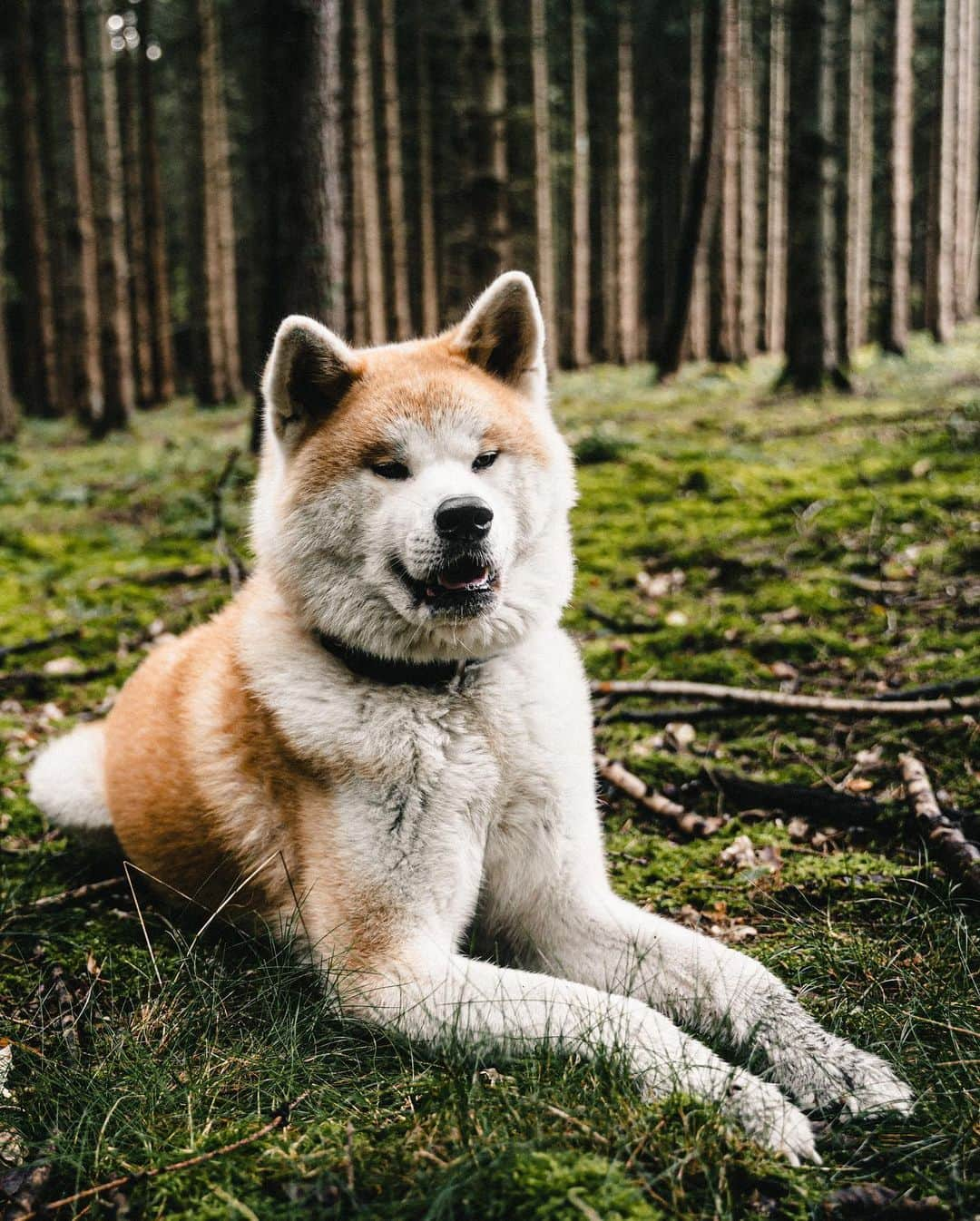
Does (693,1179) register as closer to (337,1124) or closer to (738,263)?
(337,1124)

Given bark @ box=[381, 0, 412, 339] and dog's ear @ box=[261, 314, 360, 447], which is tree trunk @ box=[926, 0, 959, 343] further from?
dog's ear @ box=[261, 314, 360, 447]

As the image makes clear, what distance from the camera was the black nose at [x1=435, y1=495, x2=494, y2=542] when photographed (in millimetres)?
2584

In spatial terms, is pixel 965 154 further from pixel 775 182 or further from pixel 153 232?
pixel 153 232

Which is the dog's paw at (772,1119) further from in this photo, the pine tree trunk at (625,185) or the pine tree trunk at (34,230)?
the pine tree trunk at (625,185)

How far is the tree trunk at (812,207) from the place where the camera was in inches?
419

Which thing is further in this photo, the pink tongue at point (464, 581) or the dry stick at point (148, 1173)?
the pink tongue at point (464, 581)

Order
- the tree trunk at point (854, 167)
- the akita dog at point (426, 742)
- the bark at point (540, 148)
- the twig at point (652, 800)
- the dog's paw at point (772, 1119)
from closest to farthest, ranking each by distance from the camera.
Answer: the dog's paw at point (772, 1119), the akita dog at point (426, 742), the twig at point (652, 800), the bark at point (540, 148), the tree trunk at point (854, 167)

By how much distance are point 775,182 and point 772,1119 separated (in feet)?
76.4

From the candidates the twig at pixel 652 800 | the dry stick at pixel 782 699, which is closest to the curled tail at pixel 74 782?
the twig at pixel 652 800

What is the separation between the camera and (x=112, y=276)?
14.9m

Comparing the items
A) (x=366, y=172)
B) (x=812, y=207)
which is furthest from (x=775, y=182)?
(x=812, y=207)

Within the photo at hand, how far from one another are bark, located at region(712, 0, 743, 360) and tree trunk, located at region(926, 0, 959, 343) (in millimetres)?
3947

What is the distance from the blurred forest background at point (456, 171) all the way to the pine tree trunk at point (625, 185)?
69 mm

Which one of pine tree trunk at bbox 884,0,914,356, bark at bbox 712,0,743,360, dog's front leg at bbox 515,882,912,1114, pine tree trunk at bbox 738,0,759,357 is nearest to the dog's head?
dog's front leg at bbox 515,882,912,1114
